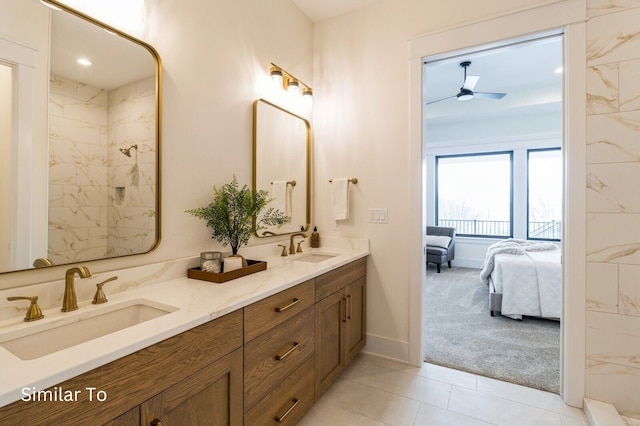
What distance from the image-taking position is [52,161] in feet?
3.88

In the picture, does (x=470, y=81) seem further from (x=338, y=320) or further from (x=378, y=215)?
(x=338, y=320)

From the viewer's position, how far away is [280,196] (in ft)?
7.95

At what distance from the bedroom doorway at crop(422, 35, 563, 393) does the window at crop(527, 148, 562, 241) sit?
0.01m

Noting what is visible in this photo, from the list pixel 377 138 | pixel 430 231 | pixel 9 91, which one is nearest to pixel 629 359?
pixel 377 138

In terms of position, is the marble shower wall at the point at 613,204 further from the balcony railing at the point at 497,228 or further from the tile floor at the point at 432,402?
the balcony railing at the point at 497,228

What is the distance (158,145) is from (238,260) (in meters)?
0.72

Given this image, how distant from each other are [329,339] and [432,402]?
75cm

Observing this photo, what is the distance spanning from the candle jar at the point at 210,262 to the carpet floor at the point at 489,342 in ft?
5.45

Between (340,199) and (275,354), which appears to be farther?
(340,199)

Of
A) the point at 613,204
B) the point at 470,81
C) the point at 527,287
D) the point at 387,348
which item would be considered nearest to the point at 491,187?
the point at 470,81

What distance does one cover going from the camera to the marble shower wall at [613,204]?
1755mm

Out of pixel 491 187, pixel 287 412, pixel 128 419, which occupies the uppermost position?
pixel 491 187

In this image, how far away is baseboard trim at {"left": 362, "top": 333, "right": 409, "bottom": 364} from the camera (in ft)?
7.90

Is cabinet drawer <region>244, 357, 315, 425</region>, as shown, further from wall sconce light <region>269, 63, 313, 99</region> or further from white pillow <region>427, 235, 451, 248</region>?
white pillow <region>427, 235, 451, 248</region>
